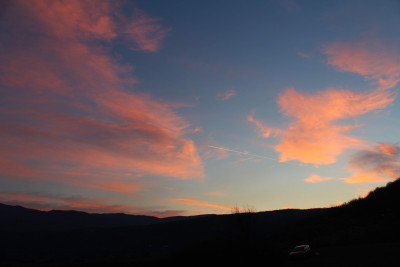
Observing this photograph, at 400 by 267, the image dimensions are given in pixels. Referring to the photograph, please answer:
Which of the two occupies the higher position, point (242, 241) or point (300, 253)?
point (242, 241)

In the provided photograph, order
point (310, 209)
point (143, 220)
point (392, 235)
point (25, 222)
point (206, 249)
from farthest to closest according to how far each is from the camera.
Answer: point (143, 220) → point (25, 222) → point (310, 209) → point (392, 235) → point (206, 249)

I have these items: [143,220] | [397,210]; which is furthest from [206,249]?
[143,220]

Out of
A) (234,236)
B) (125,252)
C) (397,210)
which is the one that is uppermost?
(397,210)

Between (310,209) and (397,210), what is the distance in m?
56.0

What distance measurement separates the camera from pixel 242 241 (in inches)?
1100

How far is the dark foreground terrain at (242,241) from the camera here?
26828 mm

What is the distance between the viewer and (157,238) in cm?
8694

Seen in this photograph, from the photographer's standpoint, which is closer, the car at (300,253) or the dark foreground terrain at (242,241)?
the car at (300,253)

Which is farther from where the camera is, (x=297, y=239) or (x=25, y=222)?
(x=25, y=222)

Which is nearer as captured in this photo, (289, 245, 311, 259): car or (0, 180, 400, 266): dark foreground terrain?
(289, 245, 311, 259): car

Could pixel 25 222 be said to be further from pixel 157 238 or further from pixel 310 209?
pixel 310 209

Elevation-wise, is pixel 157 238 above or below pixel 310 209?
below

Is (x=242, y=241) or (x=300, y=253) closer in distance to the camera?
(x=300, y=253)

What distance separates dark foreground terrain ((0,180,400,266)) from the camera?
26828 millimetres
